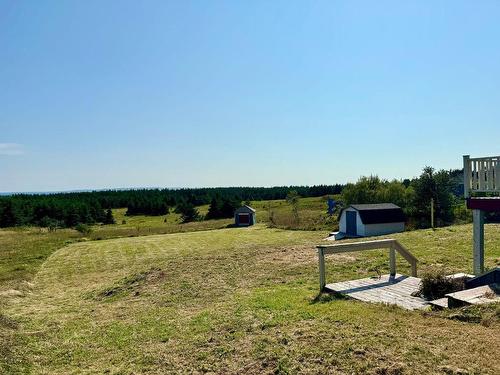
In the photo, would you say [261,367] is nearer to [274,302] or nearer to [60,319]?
[274,302]

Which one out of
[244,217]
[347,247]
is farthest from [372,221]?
[347,247]

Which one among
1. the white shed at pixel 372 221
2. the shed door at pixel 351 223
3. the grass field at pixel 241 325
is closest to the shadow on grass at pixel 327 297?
the grass field at pixel 241 325

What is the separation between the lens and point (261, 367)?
6.36 m

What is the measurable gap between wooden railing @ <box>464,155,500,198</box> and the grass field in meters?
3.63

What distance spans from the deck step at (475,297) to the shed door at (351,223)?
27617mm

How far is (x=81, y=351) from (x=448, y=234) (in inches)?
783

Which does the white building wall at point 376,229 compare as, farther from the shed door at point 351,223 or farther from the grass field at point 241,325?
the grass field at point 241,325

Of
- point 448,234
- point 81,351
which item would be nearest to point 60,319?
point 81,351

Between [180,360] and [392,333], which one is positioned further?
[180,360]

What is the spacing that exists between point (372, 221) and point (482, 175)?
2568cm

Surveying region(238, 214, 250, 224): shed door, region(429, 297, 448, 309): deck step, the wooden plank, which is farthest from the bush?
region(238, 214, 250, 224): shed door

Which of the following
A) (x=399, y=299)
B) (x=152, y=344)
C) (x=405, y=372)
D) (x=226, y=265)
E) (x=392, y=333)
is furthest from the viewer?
(x=226, y=265)

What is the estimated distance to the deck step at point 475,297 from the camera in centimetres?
783

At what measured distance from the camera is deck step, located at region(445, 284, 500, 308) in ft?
25.7
